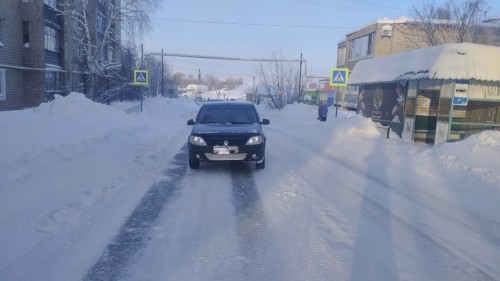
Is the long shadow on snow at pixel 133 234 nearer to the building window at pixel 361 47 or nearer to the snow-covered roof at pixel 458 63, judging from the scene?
the snow-covered roof at pixel 458 63

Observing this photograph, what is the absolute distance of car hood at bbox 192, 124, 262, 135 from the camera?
903 cm

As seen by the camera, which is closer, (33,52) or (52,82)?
(33,52)

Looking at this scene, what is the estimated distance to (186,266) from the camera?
4.02m

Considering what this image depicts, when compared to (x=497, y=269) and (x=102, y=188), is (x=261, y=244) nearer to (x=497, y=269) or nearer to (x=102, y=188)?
(x=497, y=269)

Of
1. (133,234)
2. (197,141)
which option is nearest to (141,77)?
(197,141)

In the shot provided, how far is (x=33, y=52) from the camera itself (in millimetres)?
25594

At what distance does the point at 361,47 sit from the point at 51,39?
2781cm

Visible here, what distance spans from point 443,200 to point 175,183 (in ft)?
16.4

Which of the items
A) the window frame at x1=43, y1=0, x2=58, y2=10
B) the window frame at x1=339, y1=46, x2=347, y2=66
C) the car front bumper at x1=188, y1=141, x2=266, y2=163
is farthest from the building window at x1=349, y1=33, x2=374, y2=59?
the car front bumper at x1=188, y1=141, x2=266, y2=163

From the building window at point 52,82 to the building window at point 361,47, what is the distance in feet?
88.6

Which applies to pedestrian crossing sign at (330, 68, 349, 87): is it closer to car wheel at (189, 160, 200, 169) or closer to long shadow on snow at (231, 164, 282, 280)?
car wheel at (189, 160, 200, 169)

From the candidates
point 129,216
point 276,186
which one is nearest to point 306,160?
point 276,186

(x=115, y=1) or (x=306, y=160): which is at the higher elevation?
(x=115, y=1)

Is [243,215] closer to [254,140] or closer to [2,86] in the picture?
[254,140]
